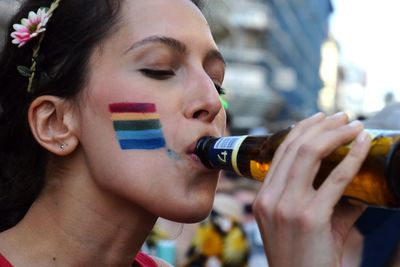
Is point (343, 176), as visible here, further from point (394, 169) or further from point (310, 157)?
point (394, 169)

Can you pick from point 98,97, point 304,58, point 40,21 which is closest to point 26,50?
point 40,21

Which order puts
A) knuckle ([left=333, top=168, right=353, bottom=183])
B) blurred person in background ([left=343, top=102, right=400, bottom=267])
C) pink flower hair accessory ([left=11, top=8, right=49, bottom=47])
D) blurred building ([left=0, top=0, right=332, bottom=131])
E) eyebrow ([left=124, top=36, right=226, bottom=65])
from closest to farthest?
knuckle ([left=333, top=168, right=353, bottom=183])
eyebrow ([left=124, top=36, right=226, bottom=65])
pink flower hair accessory ([left=11, top=8, right=49, bottom=47])
blurred person in background ([left=343, top=102, right=400, bottom=267])
blurred building ([left=0, top=0, right=332, bottom=131])

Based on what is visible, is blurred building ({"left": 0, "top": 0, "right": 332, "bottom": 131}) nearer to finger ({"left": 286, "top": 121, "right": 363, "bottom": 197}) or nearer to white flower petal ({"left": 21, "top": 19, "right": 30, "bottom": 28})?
white flower petal ({"left": 21, "top": 19, "right": 30, "bottom": 28})

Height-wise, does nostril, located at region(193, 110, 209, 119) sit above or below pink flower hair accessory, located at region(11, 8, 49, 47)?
below

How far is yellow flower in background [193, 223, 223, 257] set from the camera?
13.5 ft

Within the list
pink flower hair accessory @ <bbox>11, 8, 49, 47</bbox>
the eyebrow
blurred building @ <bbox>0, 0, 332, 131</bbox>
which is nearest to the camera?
the eyebrow

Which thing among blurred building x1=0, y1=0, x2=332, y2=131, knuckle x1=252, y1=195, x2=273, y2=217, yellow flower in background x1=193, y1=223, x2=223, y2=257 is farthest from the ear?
blurred building x1=0, y1=0, x2=332, y2=131

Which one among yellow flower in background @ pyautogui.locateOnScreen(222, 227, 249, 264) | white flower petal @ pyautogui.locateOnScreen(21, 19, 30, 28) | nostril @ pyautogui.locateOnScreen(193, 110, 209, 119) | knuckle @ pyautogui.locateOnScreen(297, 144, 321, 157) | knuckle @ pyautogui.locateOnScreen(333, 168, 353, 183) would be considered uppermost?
knuckle @ pyautogui.locateOnScreen(297, 144, 321, 157)

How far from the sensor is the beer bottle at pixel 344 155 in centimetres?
138

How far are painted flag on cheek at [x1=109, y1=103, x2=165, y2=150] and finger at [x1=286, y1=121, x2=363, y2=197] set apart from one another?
0.57 metres

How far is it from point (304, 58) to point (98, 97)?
6009 centimetres

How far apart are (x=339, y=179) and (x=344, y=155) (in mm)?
92

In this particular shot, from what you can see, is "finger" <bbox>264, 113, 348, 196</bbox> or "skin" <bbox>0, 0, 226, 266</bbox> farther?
"skin" <bbox>0, 0, 226, 266</bbox>

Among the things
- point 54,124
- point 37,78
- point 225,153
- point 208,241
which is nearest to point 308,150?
point 225,153
